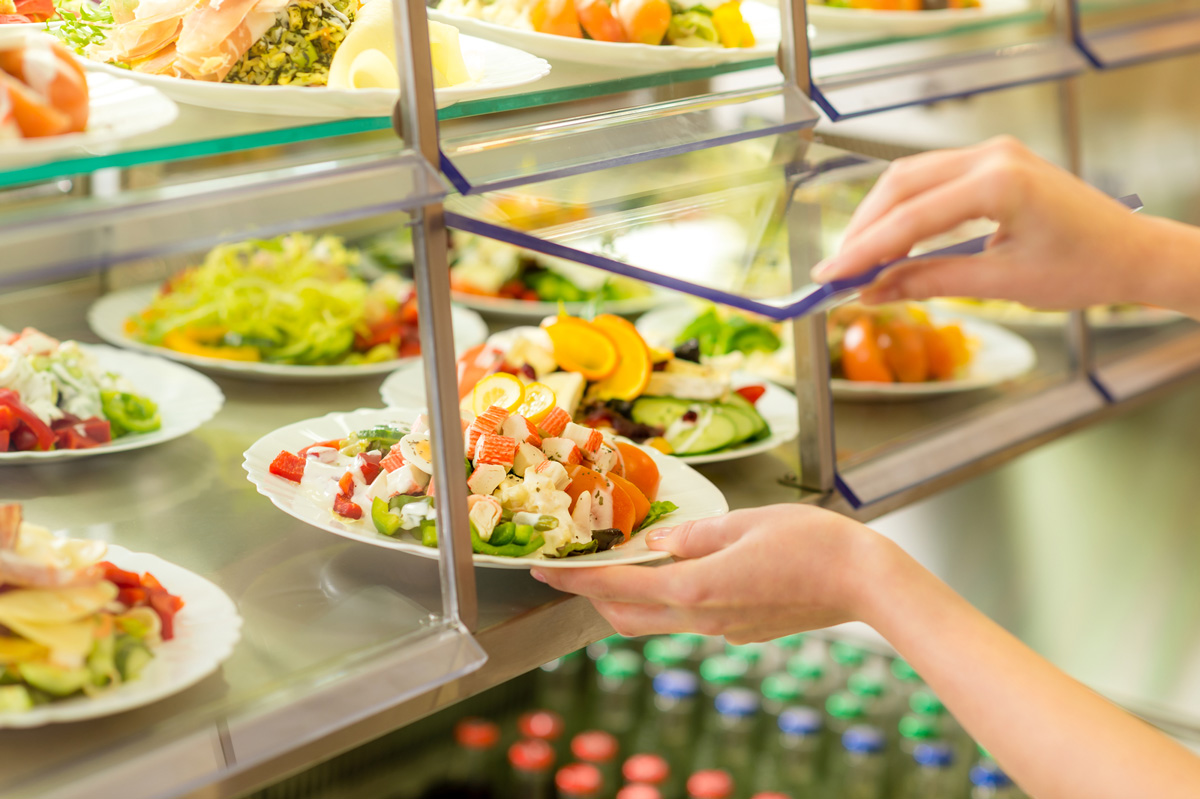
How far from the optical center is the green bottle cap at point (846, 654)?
2102mm

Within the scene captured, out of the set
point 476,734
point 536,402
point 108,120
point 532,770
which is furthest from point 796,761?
point 108,120

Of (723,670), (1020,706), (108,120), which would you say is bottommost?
(723,670)

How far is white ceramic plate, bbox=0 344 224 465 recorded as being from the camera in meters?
1.10

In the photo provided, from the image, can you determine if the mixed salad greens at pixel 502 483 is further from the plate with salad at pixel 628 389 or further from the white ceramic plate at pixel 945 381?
the white ceramic plate at pixel 945 381

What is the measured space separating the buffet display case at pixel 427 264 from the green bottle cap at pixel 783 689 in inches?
30.3

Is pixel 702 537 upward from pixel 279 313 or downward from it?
downward

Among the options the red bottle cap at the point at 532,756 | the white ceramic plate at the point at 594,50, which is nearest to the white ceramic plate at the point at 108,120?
the white ceramic plate at the point at 594,50

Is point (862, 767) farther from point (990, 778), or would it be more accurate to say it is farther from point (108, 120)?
point (108, 120)

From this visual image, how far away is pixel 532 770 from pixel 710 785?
1.02ft

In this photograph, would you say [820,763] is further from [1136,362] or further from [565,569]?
[565,569]

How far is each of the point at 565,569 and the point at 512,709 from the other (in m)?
1.30

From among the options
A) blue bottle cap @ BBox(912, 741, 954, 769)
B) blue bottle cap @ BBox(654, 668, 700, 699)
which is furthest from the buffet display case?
blue bottle cap @ BBox(654, 668, 700, 699)

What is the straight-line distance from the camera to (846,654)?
210cm

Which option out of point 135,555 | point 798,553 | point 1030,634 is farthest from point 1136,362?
point 135,555
